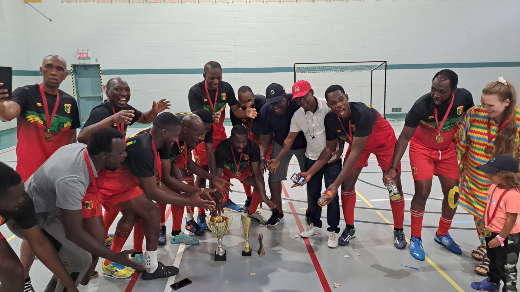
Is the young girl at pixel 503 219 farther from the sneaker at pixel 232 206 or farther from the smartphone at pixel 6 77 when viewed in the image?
the smartphone at pixel 6 77

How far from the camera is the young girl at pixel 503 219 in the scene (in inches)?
104

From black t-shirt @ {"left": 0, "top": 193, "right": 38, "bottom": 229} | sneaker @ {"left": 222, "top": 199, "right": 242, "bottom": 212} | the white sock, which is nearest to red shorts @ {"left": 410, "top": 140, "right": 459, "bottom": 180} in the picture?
sneaker @ {"left": 222, "top": 199, "right": 242, "bottom": 212}

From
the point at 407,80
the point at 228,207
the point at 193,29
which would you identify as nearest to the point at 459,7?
the point at 407,80

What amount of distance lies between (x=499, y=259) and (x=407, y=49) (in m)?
12.7

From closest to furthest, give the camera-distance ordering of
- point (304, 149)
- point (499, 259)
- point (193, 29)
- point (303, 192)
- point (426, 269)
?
point (499, 259), point (426, 269), point (304, 149), point (303, 192), point (193, 29)

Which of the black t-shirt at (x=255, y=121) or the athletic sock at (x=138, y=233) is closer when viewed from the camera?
the athletic sock at (x=138, y=233)

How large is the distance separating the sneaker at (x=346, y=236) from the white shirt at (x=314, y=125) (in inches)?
41.5

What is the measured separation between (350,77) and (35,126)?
12.7 m

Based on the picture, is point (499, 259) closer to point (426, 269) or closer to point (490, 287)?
point (490, 287)

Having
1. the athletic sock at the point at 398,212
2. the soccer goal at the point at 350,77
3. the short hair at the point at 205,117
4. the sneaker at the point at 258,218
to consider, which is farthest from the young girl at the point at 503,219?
the soccer goal at the point at 350,77

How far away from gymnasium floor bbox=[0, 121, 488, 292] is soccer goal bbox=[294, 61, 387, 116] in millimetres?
9692

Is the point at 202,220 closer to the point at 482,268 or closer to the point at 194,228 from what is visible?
the point at 194,228

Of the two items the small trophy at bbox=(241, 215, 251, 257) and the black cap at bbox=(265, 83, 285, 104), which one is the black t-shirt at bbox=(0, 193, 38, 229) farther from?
the black cap at bbox=(265, 83, 285, 104)

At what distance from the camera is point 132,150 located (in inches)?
121
